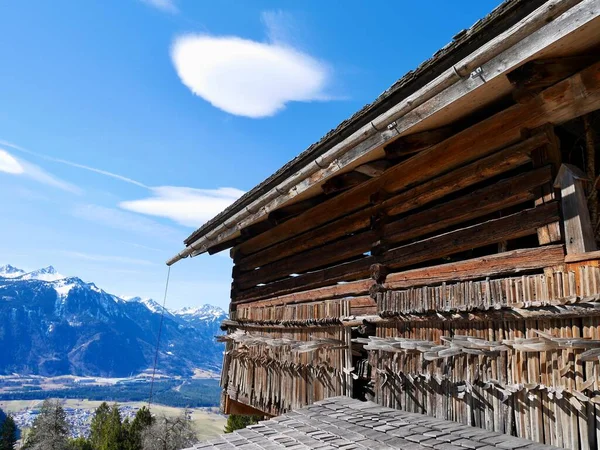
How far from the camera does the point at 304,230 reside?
7828 millimetres

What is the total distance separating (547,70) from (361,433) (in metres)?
3.29

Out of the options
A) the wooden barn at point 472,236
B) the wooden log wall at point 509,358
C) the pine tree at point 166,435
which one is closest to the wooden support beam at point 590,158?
the wooden barn at point 472,236

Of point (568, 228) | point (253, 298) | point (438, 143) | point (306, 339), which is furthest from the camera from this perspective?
point (253, 298)

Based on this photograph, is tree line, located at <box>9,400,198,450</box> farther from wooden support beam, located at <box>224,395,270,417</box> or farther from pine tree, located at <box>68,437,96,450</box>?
wooden support beam, located at <box>224,395,270,417</box>

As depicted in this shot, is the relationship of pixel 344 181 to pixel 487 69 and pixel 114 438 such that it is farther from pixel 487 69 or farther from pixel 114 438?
pixel 114 438

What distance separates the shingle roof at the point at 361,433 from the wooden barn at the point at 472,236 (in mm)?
239

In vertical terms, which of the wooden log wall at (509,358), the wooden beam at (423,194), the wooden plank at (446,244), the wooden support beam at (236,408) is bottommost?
the wooden support beam at (236,408)

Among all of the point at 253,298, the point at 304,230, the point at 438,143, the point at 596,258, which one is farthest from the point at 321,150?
the point at 253,298

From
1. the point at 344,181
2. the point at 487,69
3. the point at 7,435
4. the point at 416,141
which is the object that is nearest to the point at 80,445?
the point at 7,435

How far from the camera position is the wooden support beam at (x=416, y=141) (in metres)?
4.95

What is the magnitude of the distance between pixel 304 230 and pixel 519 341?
4.50 metres

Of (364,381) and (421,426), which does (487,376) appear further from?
(364,381)

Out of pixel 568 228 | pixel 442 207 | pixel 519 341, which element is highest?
pixel 442 207

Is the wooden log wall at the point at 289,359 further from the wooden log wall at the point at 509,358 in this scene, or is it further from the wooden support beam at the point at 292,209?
the wooden support beam at the point at 292,209
